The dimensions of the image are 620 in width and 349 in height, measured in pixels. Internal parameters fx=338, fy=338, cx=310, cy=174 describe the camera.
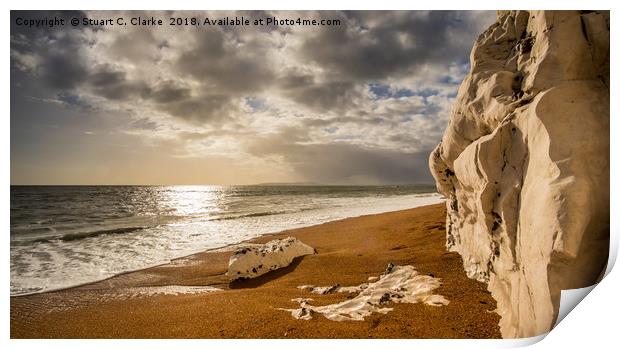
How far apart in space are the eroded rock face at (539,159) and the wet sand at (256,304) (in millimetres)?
447

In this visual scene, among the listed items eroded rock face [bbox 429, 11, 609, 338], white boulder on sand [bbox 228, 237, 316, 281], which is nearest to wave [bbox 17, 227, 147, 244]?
white boulder on sand [bbox 228, 237, 316, 281]

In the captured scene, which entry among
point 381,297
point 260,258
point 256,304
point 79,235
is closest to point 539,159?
point 381,297

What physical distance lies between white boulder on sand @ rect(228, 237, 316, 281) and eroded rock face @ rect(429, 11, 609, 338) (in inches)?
109

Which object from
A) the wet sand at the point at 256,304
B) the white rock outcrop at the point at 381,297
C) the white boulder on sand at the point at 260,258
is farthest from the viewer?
the white boulder on sand at the point at 260,258

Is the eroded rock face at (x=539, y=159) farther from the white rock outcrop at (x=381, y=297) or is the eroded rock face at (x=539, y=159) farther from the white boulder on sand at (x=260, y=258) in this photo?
the white boulder on sand at (x=260, y=258)

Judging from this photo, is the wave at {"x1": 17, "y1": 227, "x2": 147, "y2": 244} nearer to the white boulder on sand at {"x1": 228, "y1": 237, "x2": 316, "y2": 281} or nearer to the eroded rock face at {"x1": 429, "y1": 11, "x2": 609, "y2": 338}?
the white boulder on sand at {"x1": 228, "y1": 237, "x2": 316, "y2": 281}

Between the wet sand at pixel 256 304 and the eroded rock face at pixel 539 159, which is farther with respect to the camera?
the wet sand at pixel 256 304

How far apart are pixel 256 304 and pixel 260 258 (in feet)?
5.14

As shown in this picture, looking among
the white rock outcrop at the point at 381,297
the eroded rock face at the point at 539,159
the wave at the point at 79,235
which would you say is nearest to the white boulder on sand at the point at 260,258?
the white rock outcrop at the point at 381,297

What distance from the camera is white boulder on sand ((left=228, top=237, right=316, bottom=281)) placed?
189 inches

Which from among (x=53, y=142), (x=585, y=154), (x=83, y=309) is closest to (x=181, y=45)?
(x=53, y=142)

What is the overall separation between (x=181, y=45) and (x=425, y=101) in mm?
3277

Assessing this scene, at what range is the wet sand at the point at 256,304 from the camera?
2.81 meters

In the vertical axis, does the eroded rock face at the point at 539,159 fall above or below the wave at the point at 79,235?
above
